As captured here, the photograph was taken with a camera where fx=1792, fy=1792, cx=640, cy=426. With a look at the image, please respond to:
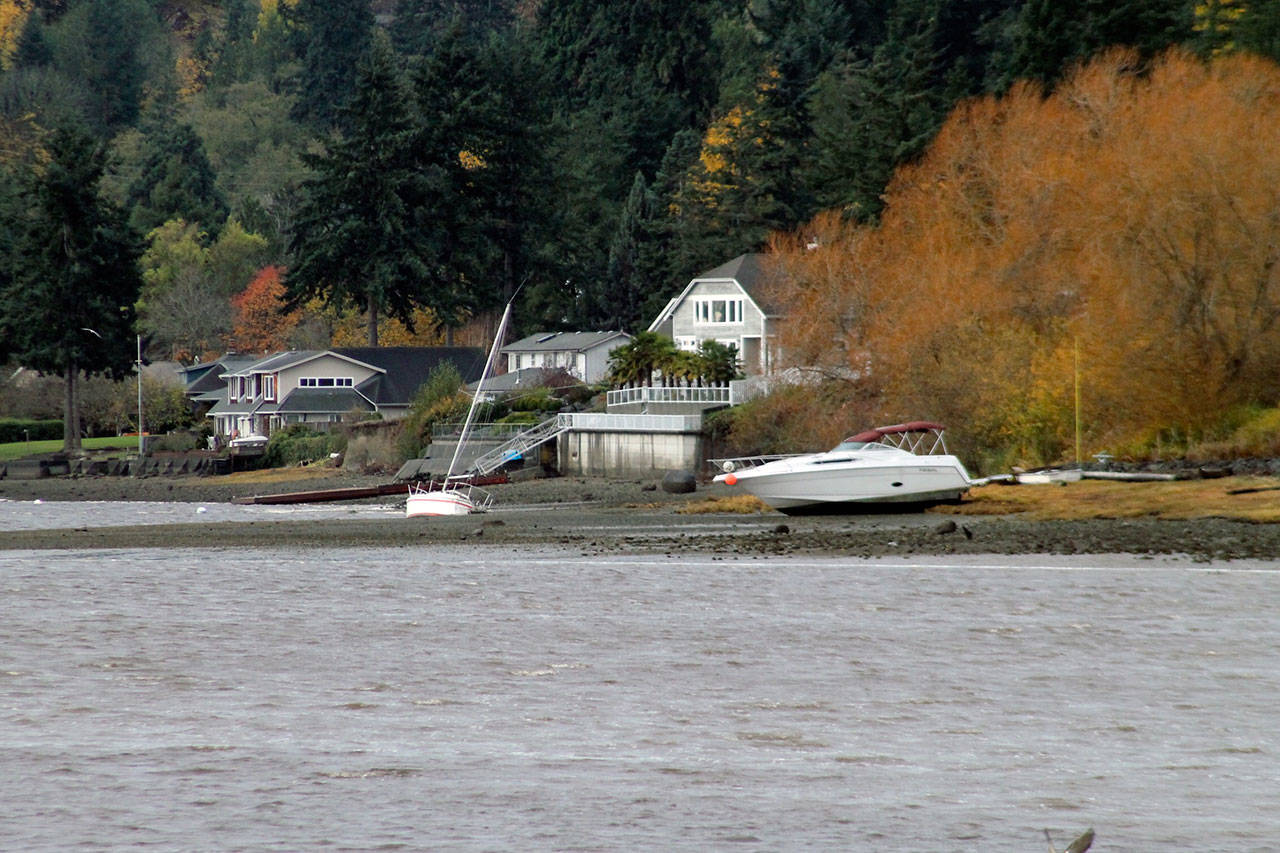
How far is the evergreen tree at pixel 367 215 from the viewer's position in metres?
97.1

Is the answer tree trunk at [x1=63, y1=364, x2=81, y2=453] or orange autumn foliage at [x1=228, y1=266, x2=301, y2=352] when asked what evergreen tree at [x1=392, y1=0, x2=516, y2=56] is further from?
tree trunk at [x1=63, y1=364, x2=81, y2=453]

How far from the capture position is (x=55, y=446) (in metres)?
A: 109

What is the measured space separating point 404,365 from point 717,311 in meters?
21.3

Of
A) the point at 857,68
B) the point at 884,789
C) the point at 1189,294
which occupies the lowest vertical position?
the point at 884,789

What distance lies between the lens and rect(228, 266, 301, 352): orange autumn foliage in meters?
134

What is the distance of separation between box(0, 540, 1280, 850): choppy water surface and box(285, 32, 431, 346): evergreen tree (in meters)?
71.7

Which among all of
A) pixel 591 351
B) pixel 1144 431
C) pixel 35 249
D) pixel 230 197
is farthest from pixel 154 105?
pixel 1144 431

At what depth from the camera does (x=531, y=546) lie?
109 feet

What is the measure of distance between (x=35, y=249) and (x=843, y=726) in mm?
95345

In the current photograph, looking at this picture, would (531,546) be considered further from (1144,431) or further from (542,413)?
(542,413)

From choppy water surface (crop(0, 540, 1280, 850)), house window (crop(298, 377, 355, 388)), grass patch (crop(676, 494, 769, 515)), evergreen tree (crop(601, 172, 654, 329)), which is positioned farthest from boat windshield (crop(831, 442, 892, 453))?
evergreen tree (crop(601, 172, 654, 329))

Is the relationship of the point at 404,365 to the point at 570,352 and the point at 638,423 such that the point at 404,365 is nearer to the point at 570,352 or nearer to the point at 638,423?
the point at 570,352

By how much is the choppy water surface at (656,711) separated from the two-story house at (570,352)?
2939 inches

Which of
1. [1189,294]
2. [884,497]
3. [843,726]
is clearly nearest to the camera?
[843,726]
